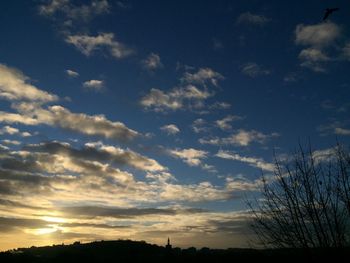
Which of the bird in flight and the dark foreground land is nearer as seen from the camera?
the bird in flight

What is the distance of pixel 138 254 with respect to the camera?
9475 centimetres

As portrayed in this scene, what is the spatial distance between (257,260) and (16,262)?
45.0 metres

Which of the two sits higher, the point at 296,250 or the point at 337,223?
the point at 337,223

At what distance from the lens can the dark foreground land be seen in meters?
21.8

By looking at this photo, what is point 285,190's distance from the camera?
13273 millimetres

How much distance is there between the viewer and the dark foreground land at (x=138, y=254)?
71.4 ft

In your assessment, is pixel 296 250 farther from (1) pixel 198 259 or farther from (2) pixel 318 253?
(1) pixel 198 259

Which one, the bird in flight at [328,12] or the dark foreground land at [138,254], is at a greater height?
the bird in flight at [328,12]

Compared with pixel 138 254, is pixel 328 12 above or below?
above

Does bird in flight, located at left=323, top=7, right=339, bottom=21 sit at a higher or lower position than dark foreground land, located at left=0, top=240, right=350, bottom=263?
higher

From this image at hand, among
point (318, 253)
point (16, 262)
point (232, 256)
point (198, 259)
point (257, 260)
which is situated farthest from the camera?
point (16, 262)

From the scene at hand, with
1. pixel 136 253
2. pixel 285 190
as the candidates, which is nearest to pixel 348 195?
pixel 285 190

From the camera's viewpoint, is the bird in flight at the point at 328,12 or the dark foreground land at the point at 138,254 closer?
the bird in flight at the point at 328,12

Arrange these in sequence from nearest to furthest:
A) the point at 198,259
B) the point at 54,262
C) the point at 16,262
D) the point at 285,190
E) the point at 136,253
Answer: the point at 285,190 < the point at 198,259 < the point at 16,262 < the point at 54,262 < the point at 136,253
